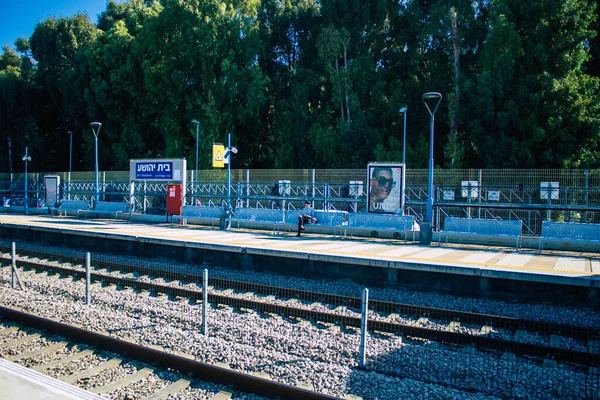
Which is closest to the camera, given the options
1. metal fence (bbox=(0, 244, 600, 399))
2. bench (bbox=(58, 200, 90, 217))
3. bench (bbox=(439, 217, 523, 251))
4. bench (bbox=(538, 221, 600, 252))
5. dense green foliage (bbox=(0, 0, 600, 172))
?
metal fence (bbox=(0, 244, 600, 399))

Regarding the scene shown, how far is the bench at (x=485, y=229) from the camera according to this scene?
15.7 m

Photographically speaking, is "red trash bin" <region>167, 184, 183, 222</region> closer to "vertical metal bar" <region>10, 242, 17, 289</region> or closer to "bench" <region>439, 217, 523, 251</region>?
"vertical metal bar" <region>10, 242, 17, 289</region>

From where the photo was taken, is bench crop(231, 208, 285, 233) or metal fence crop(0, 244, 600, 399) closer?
metal fence crop(0, 244, 600, 399)

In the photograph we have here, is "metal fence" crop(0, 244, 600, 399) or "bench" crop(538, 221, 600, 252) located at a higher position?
"bench" crop(538, 221, 600, 252)

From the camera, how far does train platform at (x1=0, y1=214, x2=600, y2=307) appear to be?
423 inches

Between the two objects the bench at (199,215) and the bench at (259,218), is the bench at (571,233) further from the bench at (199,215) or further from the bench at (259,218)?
the bench at (199,215)

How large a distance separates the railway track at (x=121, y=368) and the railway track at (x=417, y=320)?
10.5 ft

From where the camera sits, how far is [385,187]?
18.8 m

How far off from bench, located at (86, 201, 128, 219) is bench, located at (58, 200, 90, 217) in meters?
0.86

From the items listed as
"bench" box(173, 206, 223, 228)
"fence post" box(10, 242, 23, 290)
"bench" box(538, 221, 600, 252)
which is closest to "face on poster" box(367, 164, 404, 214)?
"bench" box(538, 221, 600, 252)

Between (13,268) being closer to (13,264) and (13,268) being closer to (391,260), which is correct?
(13,264)

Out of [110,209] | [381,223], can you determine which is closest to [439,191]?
[381,223]

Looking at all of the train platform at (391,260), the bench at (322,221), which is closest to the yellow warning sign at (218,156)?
the bench at (322,221)

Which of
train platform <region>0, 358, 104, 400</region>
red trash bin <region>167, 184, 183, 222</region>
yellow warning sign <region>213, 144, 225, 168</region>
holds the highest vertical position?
yellow warning sign <region>213, 144, 225, 168</region>
